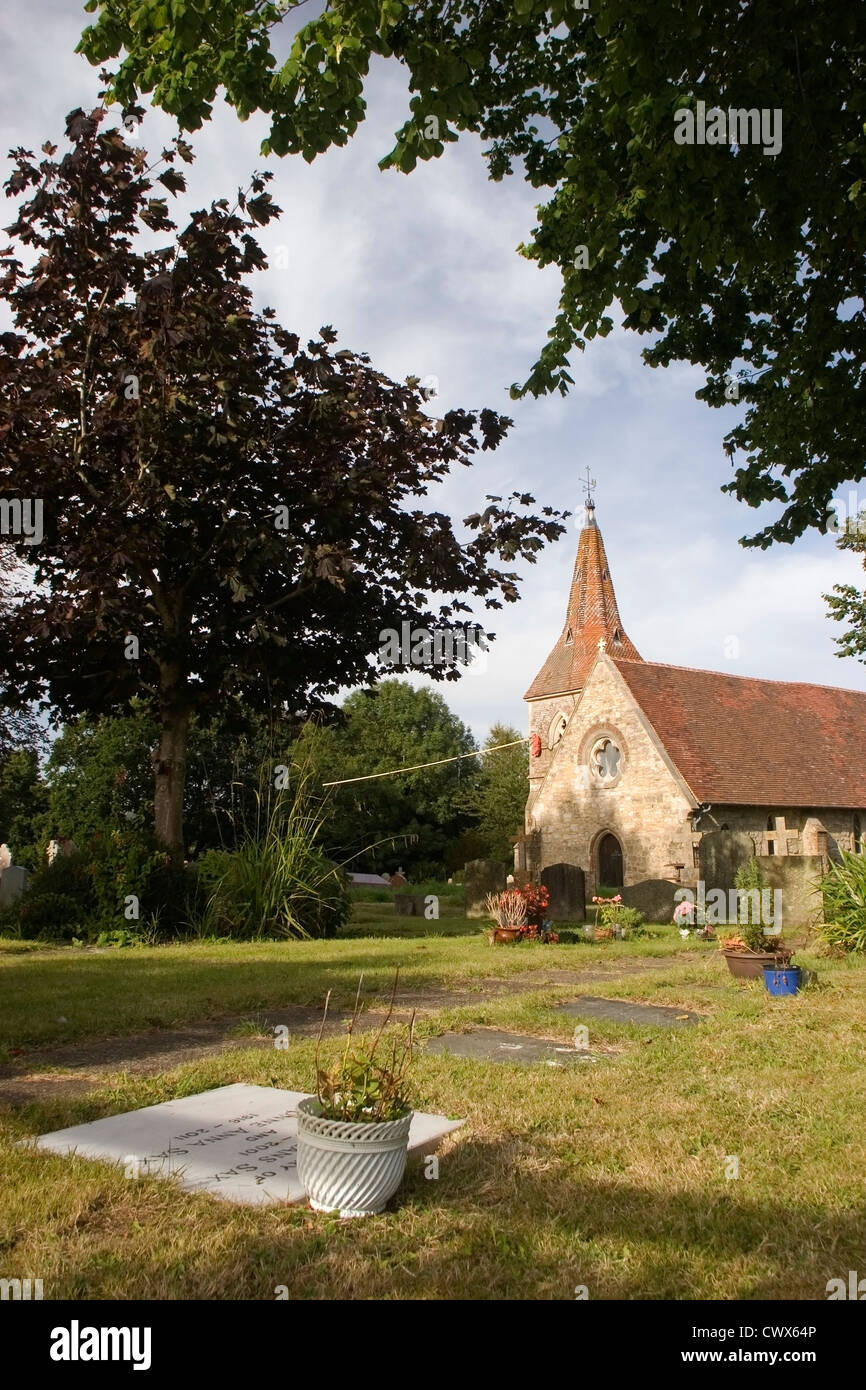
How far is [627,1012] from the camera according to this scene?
898cm

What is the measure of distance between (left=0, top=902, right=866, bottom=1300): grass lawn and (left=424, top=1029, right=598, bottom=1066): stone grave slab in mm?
229

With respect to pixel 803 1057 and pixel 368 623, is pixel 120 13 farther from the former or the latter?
pixel 368 623

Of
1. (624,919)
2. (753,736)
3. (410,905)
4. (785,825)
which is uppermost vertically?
(753,736)

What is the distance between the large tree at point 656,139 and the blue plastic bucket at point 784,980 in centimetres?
430

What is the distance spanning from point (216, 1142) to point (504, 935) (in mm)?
11839

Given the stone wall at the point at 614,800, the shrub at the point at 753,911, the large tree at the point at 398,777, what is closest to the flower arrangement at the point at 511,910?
the shrub at the point at 753,911

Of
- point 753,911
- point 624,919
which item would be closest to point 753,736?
point 624,919

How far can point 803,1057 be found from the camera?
6863 millimetres

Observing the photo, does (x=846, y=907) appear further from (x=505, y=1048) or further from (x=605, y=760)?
(x=605, y=760)

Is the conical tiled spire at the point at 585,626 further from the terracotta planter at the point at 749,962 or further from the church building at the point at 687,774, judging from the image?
the terracotta planter at the point at 749,962

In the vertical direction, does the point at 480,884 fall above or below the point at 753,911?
below

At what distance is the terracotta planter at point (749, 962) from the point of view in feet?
35.4

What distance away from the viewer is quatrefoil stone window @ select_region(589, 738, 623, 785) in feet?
97.7
